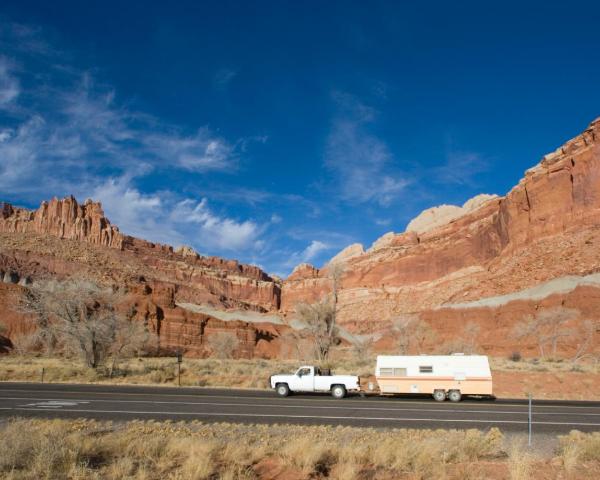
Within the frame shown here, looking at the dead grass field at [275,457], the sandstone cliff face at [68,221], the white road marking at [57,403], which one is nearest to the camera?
the dead grass field at [275,457]

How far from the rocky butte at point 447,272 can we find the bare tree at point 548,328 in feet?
6.81

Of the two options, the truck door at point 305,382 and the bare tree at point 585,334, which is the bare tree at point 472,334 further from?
the truck door at point 305,382

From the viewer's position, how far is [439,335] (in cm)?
7806

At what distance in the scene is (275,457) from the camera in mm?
8859

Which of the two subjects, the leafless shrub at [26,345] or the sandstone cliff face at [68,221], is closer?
the leafless shrub at [26,345]

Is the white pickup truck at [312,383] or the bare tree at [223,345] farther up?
the white pickup truck at [312,383]

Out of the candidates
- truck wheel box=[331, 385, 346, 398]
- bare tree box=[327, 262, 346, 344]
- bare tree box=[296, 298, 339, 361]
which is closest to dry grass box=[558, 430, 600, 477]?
truck wheel box=[331, 385, 346, 398]

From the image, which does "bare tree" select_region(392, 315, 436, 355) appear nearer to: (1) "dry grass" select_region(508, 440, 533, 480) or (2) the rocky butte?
(2) the rocky butte

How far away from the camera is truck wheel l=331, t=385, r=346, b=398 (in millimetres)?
22391

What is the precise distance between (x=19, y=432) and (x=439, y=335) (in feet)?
248

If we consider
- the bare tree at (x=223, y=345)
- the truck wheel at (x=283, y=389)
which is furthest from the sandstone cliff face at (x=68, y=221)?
the truck wheel at (x=283, y=389)

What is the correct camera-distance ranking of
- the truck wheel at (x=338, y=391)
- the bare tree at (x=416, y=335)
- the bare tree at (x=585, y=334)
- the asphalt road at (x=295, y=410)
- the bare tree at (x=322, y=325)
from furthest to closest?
the bare tree at (x=416, y=335)
the bare tree at (x=585, y=334)
the bare tree at (x=322, y=325)
the truck wheel at (x=338, y=391)
the asphalt road at (x=295, y=410)

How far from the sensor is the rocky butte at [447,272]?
72625mm

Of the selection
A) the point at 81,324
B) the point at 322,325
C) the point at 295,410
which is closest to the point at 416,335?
the point at 322,325
